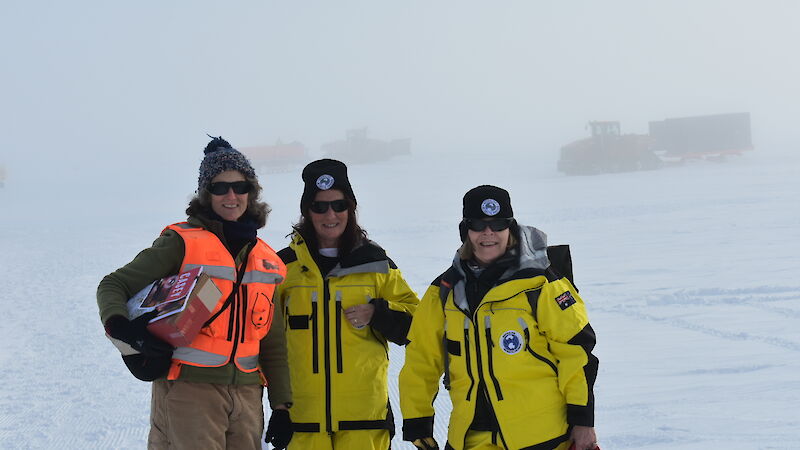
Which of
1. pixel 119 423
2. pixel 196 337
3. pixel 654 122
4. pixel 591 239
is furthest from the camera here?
pixel 654 122

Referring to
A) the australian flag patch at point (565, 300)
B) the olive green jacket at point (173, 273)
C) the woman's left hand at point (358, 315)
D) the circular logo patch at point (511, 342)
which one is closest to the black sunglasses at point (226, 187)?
the olive green jacket at point (173, 273)

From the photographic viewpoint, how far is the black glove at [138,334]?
7.11 ft

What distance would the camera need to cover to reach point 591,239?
11727mm

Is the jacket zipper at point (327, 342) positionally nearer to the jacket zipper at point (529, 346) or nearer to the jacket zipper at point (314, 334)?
the jacket zipper at point (314, 334)

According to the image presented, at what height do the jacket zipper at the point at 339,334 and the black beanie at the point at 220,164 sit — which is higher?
the black beanie at the point at 220,164

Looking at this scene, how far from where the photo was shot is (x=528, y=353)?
2391 mm

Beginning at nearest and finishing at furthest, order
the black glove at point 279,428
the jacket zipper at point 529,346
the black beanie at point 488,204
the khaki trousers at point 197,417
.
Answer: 1. the khaki trousers at point 197,417
2. the jacket zipper at point 529,346
3. the black beanie at point 488,204
4. the black glove at point 279,428

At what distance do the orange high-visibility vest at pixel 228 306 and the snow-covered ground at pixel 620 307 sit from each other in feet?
4.12

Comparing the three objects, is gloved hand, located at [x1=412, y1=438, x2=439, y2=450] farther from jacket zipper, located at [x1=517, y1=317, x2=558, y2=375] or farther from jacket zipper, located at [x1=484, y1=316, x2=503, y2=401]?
jacket zipper, located at [x1=517, y1=317, x2=558, y2=375]

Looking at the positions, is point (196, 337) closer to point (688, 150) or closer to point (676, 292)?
point (676, 292)

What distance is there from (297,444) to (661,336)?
13.3ft

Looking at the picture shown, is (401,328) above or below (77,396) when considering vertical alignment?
above

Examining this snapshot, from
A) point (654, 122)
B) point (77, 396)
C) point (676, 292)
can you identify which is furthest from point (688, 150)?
point (77, 396)

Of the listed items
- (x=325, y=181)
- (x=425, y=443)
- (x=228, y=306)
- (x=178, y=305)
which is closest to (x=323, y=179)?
(x=325, y=181)
